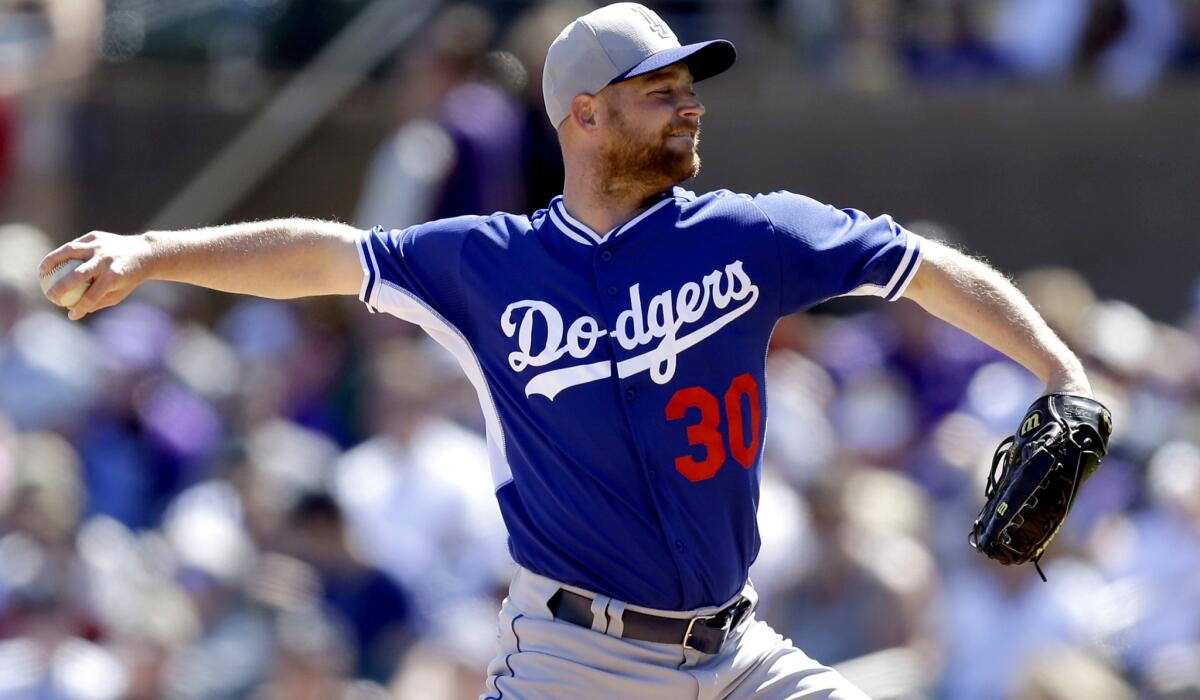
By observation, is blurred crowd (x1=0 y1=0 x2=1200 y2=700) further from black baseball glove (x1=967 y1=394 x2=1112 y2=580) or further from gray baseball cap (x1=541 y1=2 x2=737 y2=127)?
gray baseball cap (x1=541 y1=2 x2=737 y2=127)

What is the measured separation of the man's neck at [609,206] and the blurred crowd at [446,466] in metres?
2.85

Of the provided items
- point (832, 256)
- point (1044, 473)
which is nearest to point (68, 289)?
point (832, 256)

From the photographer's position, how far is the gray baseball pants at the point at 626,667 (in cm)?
402

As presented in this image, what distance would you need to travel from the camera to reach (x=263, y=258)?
414cm

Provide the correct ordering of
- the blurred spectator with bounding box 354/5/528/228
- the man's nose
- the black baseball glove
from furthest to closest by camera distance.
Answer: the blurred spectator with bounding box 354/5/528/228 → the man's nose → the black baseball glove

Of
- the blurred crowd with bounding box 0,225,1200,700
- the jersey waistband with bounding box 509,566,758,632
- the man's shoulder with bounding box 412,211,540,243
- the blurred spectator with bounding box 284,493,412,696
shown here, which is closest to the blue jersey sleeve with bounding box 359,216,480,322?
the man's shoulder with bounding box 412,211,540,243

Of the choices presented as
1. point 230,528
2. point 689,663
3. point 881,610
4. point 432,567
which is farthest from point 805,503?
point 689,663

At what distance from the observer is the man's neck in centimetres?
423

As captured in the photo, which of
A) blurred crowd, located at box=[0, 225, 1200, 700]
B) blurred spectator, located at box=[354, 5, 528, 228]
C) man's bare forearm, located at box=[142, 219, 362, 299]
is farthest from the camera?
blurred spectator, located at box=[354, 5, 528, 228]

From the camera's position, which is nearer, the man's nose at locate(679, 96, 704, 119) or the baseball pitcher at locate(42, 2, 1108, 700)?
the baseball pitcher at locate(42, 2, 1108, 700)

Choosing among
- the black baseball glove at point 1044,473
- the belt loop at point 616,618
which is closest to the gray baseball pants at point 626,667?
the belt loop at point 616,618

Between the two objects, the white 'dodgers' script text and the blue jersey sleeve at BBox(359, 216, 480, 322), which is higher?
the blue jersey sleeve at BBox(359, 216, 480, 322)

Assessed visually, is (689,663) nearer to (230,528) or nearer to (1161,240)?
(230,528)

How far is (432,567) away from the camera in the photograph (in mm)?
7387
